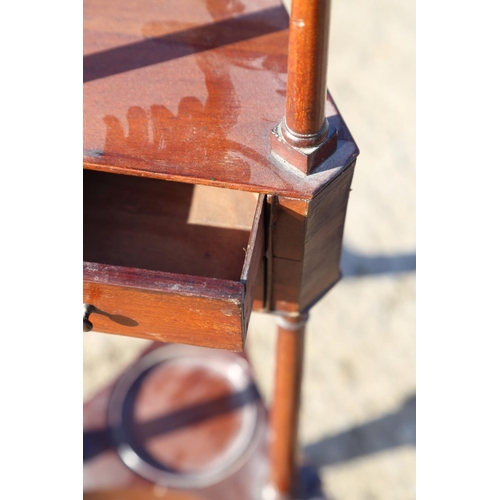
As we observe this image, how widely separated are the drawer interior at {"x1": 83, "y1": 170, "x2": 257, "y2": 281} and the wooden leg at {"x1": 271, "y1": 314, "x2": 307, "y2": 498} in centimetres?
19

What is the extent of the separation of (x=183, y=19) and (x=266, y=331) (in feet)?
3.29

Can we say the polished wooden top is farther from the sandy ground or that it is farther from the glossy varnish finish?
the sandy ground

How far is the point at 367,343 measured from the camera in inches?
65.9

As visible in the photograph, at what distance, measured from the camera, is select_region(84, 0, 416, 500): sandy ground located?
1.54 meters

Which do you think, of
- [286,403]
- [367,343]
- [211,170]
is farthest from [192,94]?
[367,343]

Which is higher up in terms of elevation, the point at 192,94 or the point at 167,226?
the point at 192,94

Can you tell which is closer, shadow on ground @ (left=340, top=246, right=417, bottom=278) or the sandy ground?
the sandy ground

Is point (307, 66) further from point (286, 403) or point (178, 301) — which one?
point (286, 403)

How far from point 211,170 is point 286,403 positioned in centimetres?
57

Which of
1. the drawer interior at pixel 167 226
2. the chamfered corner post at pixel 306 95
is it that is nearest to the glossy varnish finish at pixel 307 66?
the chamfered corner post at pixel 306 95

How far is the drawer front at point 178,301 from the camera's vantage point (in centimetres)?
63

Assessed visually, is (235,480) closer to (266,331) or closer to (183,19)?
(266,331)

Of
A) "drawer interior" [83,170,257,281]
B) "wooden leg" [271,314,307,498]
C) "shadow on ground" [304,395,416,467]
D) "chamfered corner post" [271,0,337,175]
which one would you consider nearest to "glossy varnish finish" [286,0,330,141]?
"chamfered corner post" [271,0,337,175]

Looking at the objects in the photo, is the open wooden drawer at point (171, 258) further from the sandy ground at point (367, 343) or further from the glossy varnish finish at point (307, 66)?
the sandy ground at point (367, 343)
